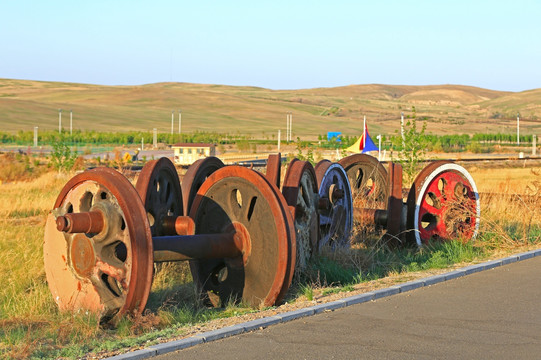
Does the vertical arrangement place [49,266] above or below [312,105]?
below

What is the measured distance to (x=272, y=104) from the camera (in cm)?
19138

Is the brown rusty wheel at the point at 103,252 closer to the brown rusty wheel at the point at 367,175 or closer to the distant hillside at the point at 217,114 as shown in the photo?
the brown rusty wheel at the point at 367,175

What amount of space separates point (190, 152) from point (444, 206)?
4076cm

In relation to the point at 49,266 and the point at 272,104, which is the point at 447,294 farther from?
the point at 272,104

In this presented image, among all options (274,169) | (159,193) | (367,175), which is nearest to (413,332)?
(274,169)

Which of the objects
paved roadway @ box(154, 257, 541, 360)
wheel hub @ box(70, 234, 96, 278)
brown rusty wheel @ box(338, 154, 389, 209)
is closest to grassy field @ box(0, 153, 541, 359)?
wheel hub @ box(70, 234, 96, 278)

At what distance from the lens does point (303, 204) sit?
1120 centimetres

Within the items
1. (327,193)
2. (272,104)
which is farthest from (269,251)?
(272,104)

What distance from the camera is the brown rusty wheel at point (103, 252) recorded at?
7.80 m

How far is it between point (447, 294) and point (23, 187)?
20.5 metres

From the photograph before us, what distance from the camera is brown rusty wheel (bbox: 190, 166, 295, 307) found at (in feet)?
29.1

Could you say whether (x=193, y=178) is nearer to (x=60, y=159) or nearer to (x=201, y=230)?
(x=201, y=230)

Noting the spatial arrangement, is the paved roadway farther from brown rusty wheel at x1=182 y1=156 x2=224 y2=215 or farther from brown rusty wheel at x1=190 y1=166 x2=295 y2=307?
brown rusty wheel at x1=182 y1=156 x2=224 y2=215

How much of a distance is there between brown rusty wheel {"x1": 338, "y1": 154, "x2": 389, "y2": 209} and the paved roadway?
616cm
